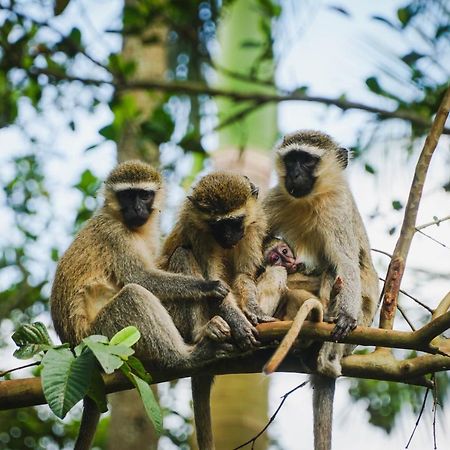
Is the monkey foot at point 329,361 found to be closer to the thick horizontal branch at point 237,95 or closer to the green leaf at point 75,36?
the thick horizontal branch at point 237,95

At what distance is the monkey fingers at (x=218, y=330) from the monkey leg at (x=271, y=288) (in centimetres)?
43

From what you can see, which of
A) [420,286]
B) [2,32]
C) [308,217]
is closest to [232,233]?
[308,217]

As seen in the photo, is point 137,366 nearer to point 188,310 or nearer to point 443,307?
point 188,310

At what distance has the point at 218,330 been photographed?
5457 millimetres

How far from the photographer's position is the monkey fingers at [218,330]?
5.41 m

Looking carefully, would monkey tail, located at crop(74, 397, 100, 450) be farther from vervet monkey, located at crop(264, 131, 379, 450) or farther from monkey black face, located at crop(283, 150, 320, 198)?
monkey black face, located at crop(283, 150, 320, 198)

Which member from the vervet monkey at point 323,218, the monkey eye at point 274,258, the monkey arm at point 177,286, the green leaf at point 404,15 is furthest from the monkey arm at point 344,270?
the green leaf at point 404,15

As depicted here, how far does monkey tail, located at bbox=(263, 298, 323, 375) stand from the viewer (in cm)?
370

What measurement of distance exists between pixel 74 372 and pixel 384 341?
1764 mm

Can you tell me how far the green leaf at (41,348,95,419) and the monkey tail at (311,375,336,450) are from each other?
7.61 feet

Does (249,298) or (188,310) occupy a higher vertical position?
(249,298)

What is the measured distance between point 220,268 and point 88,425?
58.6 inches

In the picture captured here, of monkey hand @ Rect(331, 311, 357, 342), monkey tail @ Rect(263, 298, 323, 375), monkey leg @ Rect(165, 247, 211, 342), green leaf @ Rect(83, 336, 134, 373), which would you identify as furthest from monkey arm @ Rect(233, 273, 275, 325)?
green leaf @ Rect(83, 336, 134, 373)

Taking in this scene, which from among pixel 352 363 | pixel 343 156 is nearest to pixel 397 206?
pixel 343 156
